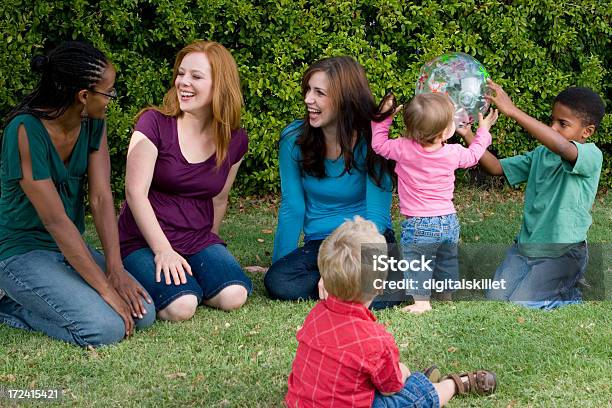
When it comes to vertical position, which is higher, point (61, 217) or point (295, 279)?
point (61, 217)

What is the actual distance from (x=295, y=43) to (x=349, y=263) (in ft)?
15.7

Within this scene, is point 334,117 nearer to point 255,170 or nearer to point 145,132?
point 145,132

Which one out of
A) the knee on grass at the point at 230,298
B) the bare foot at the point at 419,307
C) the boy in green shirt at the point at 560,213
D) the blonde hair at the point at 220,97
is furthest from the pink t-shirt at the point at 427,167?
the knee on grass at the point at 230,298

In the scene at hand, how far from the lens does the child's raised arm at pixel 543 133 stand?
16.7 feet

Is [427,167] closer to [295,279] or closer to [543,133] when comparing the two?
[543,133]

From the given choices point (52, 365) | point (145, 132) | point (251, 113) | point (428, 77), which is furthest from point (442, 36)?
point (52, 365)

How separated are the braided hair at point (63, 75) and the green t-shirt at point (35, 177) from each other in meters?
0.10

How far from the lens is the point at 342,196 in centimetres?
556

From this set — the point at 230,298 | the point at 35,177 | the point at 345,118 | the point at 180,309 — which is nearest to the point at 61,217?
the point at 35,177

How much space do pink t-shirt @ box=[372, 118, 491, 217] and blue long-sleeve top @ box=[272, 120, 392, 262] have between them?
0.80 feet

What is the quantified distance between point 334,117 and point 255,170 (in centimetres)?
283

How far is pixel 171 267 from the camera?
4988mm

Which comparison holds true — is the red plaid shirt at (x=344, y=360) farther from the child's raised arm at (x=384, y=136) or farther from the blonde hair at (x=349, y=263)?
the child's raised arm at (x=384, y=136)

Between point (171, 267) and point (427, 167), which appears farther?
point (427, 167)
